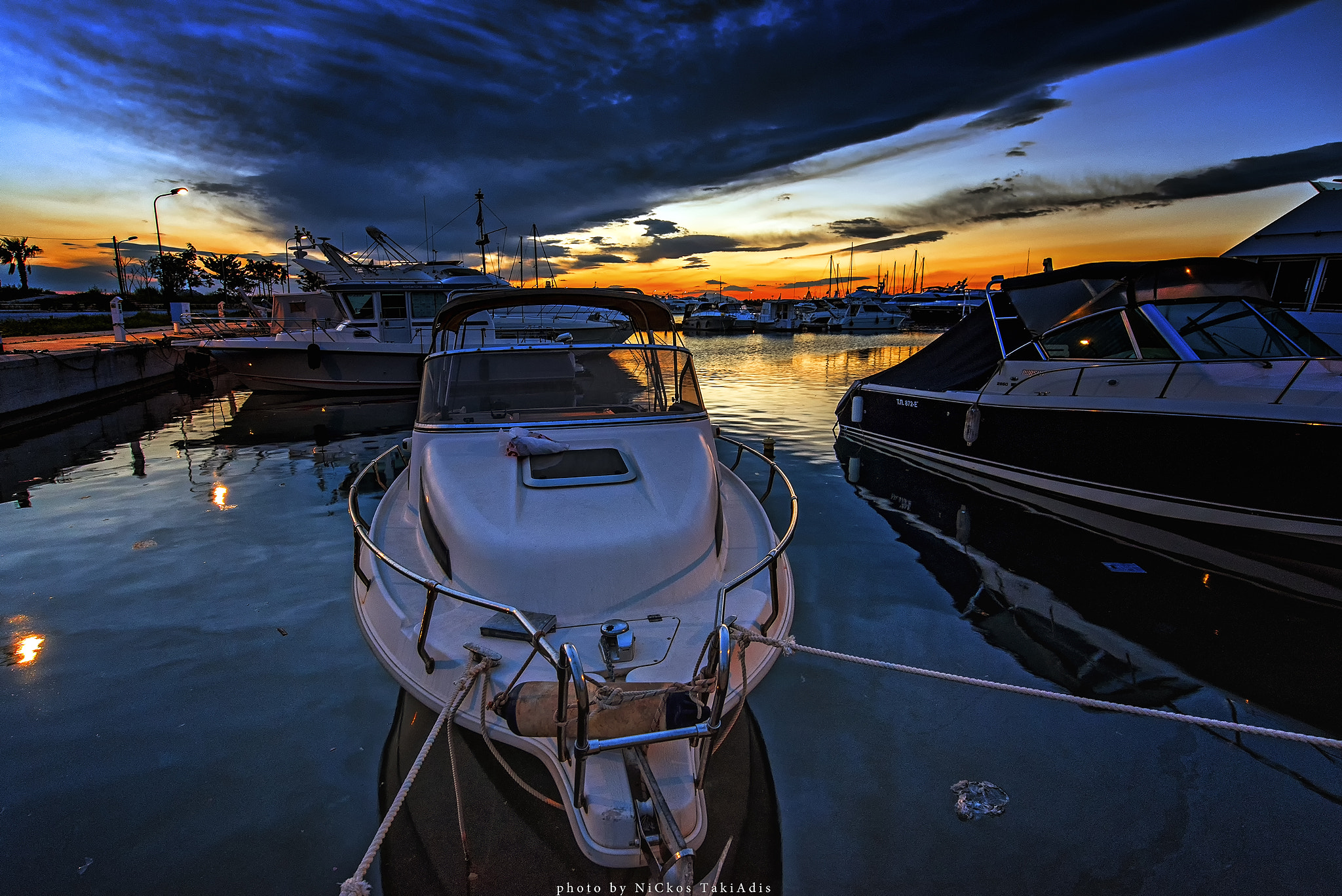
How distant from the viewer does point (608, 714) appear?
7.36 ft

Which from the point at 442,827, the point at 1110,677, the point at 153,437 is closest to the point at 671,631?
the point at 442,827

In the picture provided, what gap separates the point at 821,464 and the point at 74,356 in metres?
19.4

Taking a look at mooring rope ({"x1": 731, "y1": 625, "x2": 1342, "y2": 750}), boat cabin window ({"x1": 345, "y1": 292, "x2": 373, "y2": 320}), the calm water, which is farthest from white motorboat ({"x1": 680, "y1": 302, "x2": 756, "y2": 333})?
mooring rope ({"x1": 731, "y1": 625, "x2": 1342, "y2": 750})

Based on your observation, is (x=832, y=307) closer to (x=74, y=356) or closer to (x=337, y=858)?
(x=74, y=356)

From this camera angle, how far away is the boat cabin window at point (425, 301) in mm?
19969

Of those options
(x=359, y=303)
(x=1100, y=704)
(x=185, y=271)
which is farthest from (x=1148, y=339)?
(x=185, y=271)

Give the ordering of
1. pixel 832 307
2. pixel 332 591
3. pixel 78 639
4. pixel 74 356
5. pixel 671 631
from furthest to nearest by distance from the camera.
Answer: pixel 832 307 → pixel 74 356 → pixel 332 591 → pixel 78 639 → pixel 671 631

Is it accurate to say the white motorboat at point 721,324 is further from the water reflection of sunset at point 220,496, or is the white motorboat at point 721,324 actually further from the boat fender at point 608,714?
the boat fender at point 608,714

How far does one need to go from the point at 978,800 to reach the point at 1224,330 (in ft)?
25.6

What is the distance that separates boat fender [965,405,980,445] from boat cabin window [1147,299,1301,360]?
2.51 meters

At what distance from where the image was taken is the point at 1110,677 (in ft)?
14.2

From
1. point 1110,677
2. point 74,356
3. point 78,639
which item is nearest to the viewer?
point 1110,677

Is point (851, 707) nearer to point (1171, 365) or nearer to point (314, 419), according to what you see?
point (1171, 365)

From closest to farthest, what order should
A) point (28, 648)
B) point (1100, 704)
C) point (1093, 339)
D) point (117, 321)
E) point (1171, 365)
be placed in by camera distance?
1. point (1100, 704)
2. point (28, 648)
3. point (1171, 365)
4. point (1093, 339)
5. point (117, 321)
